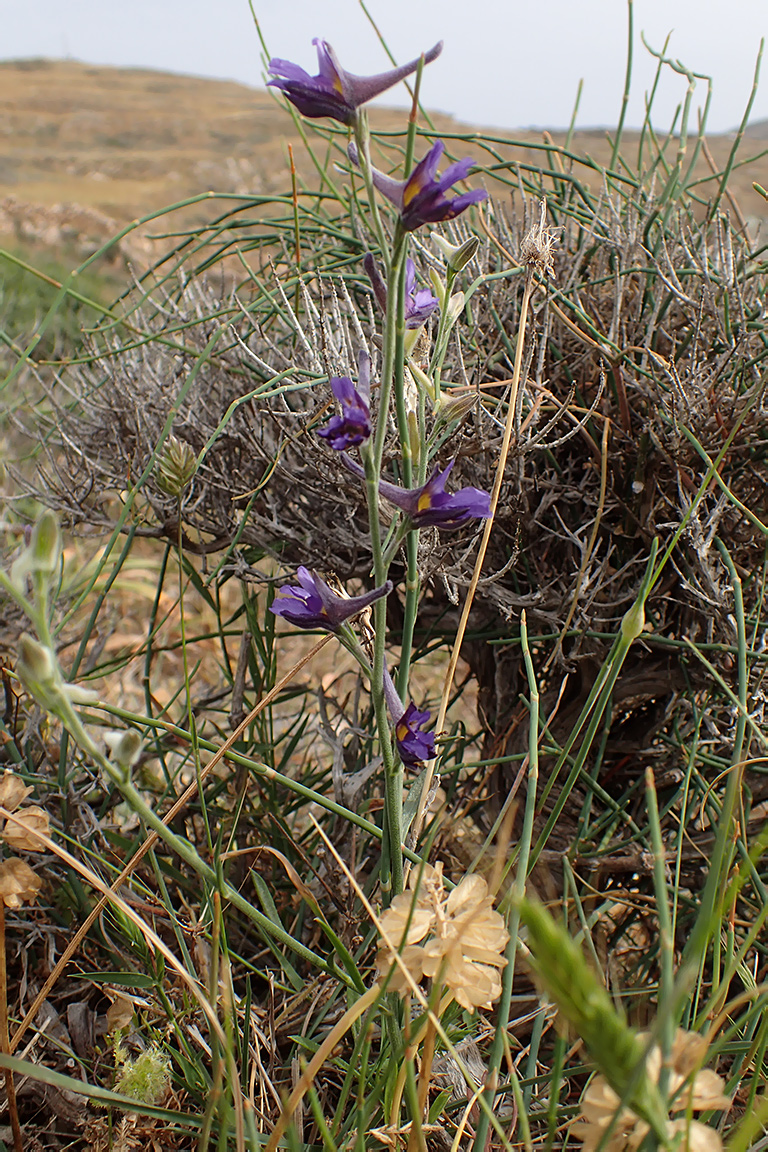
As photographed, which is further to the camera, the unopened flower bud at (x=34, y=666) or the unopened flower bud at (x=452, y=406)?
the unopened flower bud at (x=452, y=406)

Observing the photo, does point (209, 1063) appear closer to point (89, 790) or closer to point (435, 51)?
point (89, 790)

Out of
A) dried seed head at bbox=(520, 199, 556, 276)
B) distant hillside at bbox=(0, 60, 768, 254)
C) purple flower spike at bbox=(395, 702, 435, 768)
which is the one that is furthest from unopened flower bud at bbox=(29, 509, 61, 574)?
distant hillside at bbox=(0, 60, 768, 254)

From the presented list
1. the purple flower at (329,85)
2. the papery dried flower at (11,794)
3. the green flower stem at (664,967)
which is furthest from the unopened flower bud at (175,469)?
the green flower stem at (664,967)

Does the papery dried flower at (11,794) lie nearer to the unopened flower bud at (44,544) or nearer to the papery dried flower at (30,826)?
the papery dried flower at (30,826)

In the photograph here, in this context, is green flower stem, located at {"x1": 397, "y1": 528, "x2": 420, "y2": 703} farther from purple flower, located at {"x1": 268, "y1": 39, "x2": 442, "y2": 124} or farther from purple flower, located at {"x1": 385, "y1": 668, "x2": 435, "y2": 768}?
purple flower, located at {"x1": 268, "y1": 39, "x2": 442, "y2": 124}

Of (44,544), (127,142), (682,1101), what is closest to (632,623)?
(682,1101)

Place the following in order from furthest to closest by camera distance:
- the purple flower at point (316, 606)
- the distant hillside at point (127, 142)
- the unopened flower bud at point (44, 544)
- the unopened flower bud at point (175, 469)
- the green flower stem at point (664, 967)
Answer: the distant hillside at point (127, 142) < the unopened flower bud at point (175, 469) < the purple flower at point (316, 606) < the unopened flower bud at point (44, 544) < the green flower stem at point (664, 967)

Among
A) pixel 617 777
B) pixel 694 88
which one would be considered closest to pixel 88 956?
pixel 617 777
